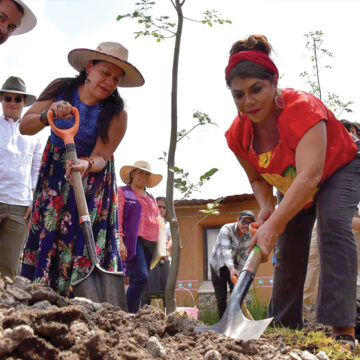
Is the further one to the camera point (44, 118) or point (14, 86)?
point (14, 86)

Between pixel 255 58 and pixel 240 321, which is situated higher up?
pixel 255 58

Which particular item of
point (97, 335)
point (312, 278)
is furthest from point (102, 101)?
point (312, 278)

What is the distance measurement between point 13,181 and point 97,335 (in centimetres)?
297

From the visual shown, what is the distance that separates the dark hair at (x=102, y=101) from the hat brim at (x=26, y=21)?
0.36m

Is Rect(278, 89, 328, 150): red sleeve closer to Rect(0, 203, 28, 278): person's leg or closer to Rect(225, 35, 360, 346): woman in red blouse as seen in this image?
Rect(225, 35, 360, 346): woman in red blouse

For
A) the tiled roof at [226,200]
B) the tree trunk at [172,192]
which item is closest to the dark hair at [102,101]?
the tree trunk at [172,192]

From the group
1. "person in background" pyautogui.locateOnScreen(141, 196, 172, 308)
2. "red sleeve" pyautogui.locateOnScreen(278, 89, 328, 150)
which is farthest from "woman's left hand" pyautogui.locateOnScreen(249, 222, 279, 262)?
"person in background" pyautogui.locateOnScreen(141, 196, 172, 308)

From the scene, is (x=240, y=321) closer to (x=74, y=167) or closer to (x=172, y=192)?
(x=74, y=167)

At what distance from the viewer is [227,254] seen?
255 inches

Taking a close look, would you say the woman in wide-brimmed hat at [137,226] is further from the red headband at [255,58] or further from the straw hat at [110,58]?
the red headband at [255,58]

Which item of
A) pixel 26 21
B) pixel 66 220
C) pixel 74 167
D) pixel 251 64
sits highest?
pixel 26 21

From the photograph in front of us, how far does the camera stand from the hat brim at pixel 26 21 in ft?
9.49

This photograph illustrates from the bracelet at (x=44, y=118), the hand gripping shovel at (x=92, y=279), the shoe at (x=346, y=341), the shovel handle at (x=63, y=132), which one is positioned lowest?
the shoe at (x=346, y=341)

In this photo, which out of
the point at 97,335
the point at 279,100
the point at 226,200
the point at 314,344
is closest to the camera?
the point at 97,335
